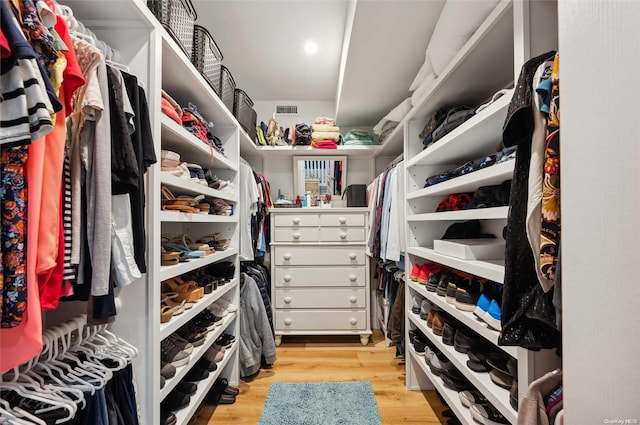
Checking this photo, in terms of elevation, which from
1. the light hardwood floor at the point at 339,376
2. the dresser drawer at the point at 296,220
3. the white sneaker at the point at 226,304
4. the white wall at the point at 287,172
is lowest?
the light hardwood floor at the point at 339,376

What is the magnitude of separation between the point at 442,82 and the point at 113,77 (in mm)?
1215

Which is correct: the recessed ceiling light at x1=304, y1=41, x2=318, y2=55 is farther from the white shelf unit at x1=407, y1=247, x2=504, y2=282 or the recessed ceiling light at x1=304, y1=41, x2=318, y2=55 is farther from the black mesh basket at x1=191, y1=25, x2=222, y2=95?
the white shelf unit at x1=407, y1=247, x2=504, y2=282

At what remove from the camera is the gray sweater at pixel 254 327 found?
1.74 m

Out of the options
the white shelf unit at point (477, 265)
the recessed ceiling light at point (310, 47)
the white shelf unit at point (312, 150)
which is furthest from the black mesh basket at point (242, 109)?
the white shelf unit at point (477, 265)

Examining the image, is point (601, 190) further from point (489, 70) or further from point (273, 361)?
point (273, 361)

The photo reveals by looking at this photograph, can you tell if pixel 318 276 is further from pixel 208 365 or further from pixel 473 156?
pixel 473 156

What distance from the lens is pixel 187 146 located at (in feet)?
4.17

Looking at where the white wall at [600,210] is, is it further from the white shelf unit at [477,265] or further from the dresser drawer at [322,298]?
the dresser drawer at [322,298]

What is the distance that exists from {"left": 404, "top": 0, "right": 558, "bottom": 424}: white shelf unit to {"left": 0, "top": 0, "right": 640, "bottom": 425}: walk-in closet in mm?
11

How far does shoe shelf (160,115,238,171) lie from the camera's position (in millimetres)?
960

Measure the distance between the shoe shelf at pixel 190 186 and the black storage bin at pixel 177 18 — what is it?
0.53 m

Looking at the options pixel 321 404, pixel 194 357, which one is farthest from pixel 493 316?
pixel 194 357

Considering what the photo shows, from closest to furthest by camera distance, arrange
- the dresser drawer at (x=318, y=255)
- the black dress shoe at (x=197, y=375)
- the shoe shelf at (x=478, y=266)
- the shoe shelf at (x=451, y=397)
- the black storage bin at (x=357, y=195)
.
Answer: the shoe shelf at (x=478, y=266) → the shoe shelf at (x=451, y=397) → the black dress shoe at (x=197, y=375) → the dresser drawer at (x=318, y=255) → the black storage bin at (x=357, y=195)

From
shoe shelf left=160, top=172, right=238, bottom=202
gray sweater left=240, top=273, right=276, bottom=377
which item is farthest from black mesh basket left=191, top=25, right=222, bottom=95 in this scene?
gray sweater left=240, top=273, right=276, bottom=377
